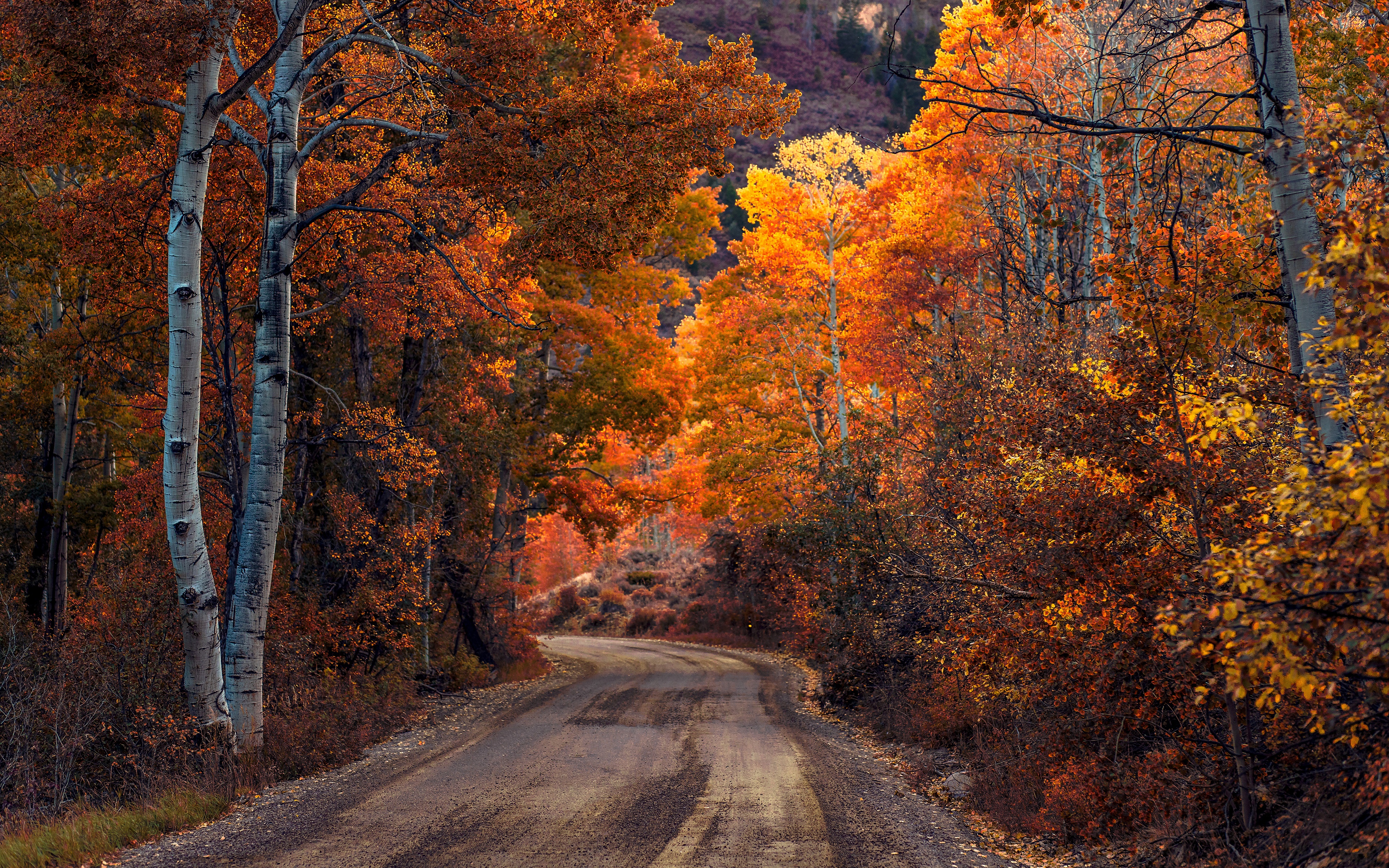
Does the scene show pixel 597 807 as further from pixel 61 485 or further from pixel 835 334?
pixel 835 334

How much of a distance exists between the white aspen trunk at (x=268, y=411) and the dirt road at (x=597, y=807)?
4.65ft

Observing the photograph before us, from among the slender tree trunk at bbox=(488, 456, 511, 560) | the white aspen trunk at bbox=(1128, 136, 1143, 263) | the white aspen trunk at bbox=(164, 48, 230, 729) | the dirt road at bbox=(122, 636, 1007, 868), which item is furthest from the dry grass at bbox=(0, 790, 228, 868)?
the slender tree trunk at bbox=(488, 456, 511, 560)

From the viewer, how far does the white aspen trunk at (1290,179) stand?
5.21m

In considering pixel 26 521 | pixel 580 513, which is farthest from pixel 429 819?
pixel 26 521

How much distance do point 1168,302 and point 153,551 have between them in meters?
12.7

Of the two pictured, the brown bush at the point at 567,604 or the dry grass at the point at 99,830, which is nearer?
the dry grass at the point at 99,830

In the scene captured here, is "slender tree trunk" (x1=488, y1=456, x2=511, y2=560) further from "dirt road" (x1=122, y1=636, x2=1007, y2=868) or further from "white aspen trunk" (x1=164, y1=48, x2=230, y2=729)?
"white aspen trunk" (x1=164, y1=48, x2=230, y2=729)

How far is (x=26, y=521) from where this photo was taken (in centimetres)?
2256

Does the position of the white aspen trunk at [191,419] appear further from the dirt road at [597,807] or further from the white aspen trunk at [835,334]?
the white aspen trunk at [835,334]

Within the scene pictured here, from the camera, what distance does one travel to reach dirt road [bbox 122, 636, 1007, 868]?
7156mm

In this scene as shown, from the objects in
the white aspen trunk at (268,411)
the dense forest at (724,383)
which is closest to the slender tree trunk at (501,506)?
the dense forest at (724,383)

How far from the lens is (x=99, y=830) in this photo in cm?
744

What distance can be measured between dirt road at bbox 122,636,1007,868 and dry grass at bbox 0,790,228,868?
25cm

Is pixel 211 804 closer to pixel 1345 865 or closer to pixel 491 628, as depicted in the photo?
pixel 1345 865
